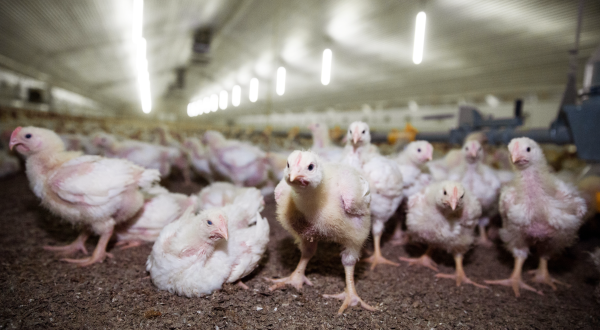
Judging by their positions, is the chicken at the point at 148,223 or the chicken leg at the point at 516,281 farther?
the chicken at the point at 148,223

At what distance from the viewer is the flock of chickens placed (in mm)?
1612

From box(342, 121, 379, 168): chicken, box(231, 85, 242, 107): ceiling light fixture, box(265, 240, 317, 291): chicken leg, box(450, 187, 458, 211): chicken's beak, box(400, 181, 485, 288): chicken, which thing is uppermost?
box(231, 85, 242, 107): ceiling light fixture

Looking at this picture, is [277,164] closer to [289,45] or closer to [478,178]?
[478,178]

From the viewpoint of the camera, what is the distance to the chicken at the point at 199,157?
4008mm

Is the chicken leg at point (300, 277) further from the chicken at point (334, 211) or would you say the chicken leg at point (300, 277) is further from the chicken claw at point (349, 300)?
the chicken claw at point (349, 300)

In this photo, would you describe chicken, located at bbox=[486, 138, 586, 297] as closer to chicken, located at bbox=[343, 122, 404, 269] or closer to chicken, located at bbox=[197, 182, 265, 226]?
chicken, located at bbox=[343, 122, 404, 269]

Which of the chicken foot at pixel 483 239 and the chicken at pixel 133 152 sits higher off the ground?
the chicken at pixel 133 152

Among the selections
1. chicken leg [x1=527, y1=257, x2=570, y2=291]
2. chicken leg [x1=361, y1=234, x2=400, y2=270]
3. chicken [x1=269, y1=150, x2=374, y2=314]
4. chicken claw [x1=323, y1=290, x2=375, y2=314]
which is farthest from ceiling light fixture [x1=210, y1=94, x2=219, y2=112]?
chicken leg [x1=527, y1=257, x2=570, y2=291]

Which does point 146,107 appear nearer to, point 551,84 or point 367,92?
point 367,92

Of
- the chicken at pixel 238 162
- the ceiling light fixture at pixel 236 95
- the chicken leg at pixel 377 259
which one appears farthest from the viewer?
the ceiling light fixture at pixel 236 95

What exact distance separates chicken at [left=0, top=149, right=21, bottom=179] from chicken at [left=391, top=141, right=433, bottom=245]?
5.47 metres

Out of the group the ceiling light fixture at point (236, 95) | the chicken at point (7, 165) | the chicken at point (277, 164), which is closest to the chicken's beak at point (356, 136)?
the chicken at point (277, 164)

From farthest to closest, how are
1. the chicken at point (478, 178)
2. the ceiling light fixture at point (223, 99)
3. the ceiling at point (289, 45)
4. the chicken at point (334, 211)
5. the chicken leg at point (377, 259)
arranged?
the ceiling light fixture at point (223, 99)
the ceiling at point (289, 45)
the chicken at point (478, 178)
the chicken leg at point (377, 259)
the chicken at point (334, 211)

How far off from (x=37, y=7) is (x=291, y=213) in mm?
5508
